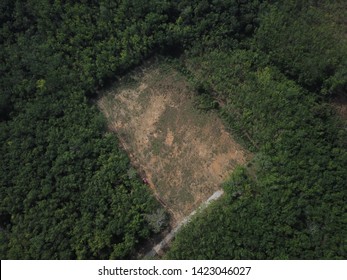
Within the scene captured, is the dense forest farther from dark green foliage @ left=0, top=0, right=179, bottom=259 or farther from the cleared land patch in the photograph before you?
the cleared land patch

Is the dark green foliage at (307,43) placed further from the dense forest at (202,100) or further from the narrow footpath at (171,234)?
the narrow footpath at (171,234)

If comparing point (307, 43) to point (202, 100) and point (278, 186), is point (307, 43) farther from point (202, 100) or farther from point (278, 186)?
point (278, 186)

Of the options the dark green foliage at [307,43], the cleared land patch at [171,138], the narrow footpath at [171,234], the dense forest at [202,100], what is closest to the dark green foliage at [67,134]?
the dense forest at [202,100]

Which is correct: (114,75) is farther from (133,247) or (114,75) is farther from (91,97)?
(133,247)

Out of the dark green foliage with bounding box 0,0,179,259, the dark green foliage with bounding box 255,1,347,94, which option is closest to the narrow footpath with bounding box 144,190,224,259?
the dark green foliage with bounding box 0,0,179,259

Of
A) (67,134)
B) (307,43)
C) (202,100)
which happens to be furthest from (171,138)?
(307,43)
